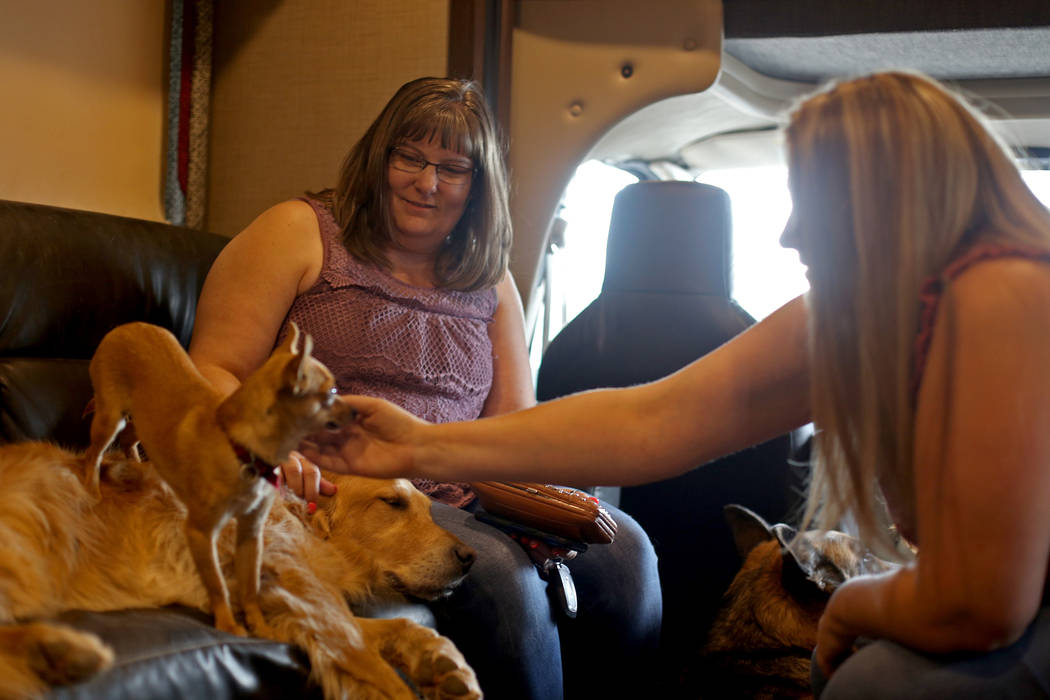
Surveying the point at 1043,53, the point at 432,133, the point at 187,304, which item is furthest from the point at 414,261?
the point at 1043,53

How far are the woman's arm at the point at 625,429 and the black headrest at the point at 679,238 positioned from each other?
117cm

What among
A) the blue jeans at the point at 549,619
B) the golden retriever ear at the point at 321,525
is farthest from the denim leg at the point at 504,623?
the golden retriever ear at the point at 321,525

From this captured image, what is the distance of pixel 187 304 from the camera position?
1950mm

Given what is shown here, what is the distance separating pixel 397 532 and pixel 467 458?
1.22ft

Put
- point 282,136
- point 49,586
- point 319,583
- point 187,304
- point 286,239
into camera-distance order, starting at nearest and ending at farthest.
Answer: point 49,586
point 319,583
point 286,239
point 187,304
point 282,136

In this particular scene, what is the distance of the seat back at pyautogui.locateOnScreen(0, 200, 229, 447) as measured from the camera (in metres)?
1.64

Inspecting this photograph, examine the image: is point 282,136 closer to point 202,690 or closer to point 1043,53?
point 202,690

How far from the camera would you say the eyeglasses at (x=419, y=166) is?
1.88 meters

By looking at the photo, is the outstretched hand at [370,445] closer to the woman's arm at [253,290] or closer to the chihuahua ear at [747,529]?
the woman's arm at [253,290]

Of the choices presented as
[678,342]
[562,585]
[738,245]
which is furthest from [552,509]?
[738,245]

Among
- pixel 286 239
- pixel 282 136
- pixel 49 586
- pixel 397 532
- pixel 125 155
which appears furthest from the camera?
pixel 282 136

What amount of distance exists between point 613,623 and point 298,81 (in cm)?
169

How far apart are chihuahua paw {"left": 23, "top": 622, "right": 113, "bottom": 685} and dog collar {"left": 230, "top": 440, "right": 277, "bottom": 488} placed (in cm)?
22

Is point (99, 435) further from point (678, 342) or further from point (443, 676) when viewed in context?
point (678, 342)
